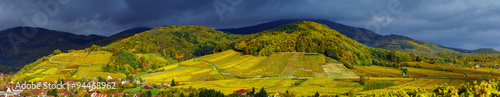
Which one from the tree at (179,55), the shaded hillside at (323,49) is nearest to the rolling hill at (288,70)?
the shaded hillside at (323,49)

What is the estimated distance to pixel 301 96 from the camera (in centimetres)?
5153

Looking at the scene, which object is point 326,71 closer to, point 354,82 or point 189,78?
point 354,82

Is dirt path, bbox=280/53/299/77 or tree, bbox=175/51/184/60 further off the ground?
tree, bbox=175/51/184/60

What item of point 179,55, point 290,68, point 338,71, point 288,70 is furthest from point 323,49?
point 179,55

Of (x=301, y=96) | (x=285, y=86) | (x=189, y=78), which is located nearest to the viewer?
(x=301, y=96)

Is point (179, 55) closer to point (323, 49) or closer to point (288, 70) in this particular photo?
point (323, 49)

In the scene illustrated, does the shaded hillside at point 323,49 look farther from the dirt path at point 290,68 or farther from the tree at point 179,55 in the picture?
the tree at point 179,55

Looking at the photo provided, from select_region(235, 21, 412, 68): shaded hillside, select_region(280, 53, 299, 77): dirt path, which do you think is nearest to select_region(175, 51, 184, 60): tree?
select_region(235, 21, 412, 68): shaded hillside

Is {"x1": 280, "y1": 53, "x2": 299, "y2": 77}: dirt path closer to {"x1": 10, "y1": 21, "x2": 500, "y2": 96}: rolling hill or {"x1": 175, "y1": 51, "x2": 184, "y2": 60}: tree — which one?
{"x1": 10, "y1": 21, "x2": 500, "y2": 96}: rolling hill

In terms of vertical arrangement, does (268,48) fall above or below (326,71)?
above

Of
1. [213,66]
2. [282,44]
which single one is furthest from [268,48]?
[213,66]

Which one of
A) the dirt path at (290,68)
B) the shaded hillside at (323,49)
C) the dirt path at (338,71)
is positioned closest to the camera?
the dirt path at (338,71)

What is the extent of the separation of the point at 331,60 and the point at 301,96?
169 ft

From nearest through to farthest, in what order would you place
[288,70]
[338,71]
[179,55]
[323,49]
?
[338,71] → [288,70] → [323,49] → [179,55]
